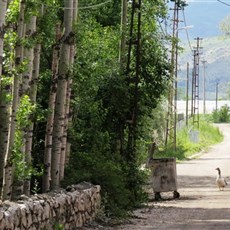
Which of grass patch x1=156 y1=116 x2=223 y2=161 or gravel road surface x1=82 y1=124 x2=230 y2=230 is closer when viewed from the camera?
gravel road surface x1=82 y1=124 x2=230 y2=230

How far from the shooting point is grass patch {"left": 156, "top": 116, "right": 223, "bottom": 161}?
64.4m

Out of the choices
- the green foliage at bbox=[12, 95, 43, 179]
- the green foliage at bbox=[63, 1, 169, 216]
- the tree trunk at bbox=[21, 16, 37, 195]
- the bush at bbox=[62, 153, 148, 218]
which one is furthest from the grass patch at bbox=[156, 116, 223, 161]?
the green foliage at bbox=[12, 95, 43, 179]

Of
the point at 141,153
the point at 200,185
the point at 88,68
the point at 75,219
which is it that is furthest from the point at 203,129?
the point at 75,219

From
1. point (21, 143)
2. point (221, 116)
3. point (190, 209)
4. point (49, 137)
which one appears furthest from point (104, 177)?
point (221, 116)

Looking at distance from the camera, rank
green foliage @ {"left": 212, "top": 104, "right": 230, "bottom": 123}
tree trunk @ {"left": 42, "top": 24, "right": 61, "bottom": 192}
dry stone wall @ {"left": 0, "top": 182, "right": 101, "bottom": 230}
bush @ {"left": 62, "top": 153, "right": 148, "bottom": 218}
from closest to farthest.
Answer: dry stone wall @ {"left": 0, "top": 182, "right": 101, "bottom": 230}
tree trunk @ {"left": 42, "top": 24, "right": 61, "bottom": 192}
bush @ {"left": 62, "top": 153, "right": 148, "bottom": 218}
green foliage @ {"left": 212, "top": 104, "right": 230, "bottom": 123}

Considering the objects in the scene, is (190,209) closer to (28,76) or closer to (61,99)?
(61,99)

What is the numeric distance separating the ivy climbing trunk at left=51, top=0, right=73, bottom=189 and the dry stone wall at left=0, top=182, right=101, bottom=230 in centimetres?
75

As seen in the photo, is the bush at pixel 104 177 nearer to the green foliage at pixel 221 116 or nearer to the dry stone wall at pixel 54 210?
the dry stone wall at pixel 54 210

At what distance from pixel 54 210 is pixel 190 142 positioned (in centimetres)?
6294

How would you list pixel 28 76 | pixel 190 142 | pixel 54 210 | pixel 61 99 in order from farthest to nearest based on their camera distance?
pixel 190 142 < pixel 61 99 < pixel 28 76 < pixel 54 210

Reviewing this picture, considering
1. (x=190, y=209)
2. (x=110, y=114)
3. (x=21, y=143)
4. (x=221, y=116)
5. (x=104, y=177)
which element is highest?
(x=221, y=116)

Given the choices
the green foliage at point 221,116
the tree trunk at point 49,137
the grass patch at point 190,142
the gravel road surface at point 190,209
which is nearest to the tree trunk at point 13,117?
the tree trunk at point 49,137

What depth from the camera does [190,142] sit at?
260ft

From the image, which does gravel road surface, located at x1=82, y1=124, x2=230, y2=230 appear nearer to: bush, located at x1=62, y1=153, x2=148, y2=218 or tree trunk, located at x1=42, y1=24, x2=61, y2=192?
bush, located at x1=62, y1=153, x2=148, y2=218
